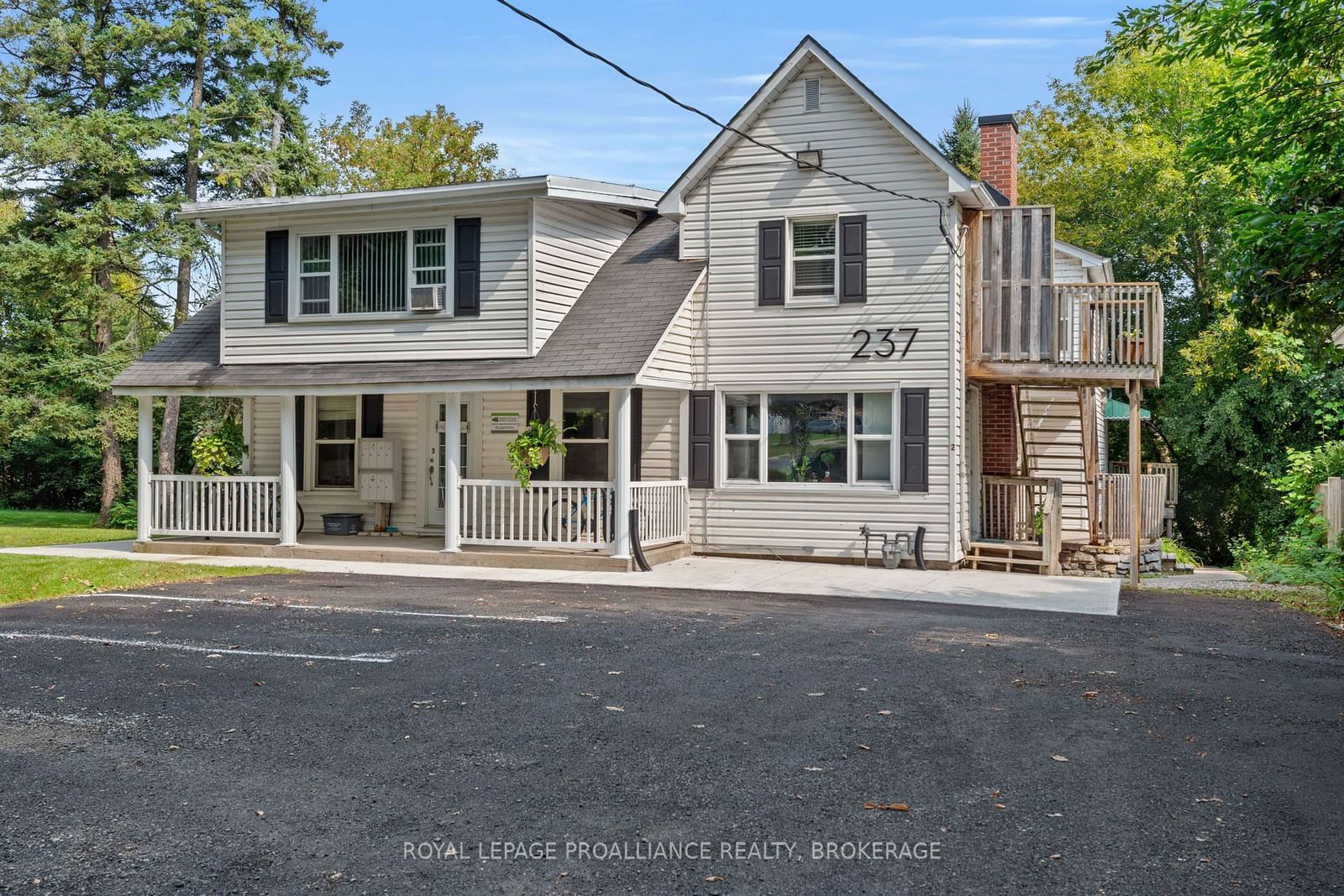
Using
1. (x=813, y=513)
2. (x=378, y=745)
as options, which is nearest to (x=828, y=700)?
(x=378, y=745)

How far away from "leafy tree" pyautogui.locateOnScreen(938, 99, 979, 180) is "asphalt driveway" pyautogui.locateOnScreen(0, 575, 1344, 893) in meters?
28.5

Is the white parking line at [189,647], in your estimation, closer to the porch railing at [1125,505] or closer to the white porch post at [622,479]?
the white porch post at [622,479]

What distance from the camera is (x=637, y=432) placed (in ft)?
57.9

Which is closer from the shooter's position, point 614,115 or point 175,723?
point 175,723

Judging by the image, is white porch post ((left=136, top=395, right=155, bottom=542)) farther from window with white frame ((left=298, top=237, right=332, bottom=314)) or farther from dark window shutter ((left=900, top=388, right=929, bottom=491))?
dark window shutter ((left=900, top=388, right=929, bottom=491))

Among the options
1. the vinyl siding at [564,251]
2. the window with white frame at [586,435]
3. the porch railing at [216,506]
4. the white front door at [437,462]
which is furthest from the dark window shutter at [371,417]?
the vinyl siding at [564,251]

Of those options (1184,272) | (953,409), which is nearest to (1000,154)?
(953,409)

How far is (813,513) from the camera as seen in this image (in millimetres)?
16766

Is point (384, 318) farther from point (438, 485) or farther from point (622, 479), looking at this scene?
point (622, 479)

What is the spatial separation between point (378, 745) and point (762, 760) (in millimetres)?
2043

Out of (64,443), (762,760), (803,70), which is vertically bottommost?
(762,760)

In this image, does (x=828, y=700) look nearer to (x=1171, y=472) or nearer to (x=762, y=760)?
(x=762, y=760)

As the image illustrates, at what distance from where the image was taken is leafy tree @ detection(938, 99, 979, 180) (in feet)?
120

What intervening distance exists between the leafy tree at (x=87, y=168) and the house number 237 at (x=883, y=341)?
17.4 meters
